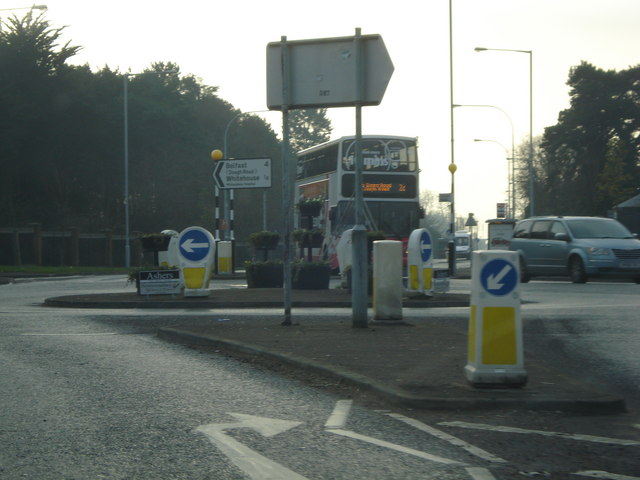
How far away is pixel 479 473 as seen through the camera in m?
4.82

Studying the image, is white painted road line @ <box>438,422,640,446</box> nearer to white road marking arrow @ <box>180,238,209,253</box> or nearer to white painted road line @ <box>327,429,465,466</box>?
white painted road line @ <box>327,429,465,466</box>

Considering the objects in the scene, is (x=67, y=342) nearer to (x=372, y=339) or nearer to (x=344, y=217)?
(x=372, y=339)

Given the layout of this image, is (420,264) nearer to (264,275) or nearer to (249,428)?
(264,275)

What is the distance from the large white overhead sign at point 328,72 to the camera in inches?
460

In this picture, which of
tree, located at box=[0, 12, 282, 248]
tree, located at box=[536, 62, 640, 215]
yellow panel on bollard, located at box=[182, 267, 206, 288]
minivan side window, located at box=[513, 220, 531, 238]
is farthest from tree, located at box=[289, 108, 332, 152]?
yellow panel on bollard, located at box=[182, 267, 206, 288]

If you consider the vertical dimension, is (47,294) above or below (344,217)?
below

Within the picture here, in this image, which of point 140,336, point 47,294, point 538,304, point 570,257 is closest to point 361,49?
point 140,336

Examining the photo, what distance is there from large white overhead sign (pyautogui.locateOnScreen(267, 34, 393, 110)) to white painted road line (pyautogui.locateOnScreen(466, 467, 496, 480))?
7229 millimetres

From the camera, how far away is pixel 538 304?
17.7 m

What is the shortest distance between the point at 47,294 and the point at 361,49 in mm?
12594

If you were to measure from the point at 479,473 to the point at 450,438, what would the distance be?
2.78ft

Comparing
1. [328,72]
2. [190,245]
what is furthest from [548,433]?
[190,245]

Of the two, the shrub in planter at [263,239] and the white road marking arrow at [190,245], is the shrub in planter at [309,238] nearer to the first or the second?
the shrub in planter at [263,239]

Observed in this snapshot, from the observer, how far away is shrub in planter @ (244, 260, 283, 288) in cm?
2238
